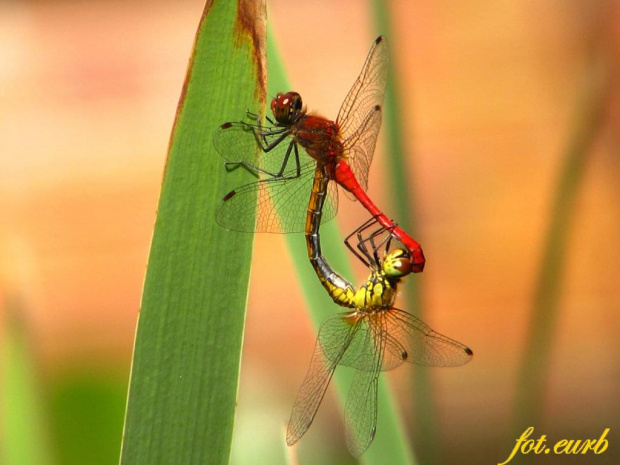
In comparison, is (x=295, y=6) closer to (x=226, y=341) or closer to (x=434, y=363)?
(x=434, y=363)

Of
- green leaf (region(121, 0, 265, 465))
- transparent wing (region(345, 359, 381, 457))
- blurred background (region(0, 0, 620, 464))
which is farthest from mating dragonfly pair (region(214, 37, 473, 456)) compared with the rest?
blurred background (region(0, 0, 620, 464))

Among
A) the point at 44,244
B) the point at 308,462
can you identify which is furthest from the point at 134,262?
the point at 308,462

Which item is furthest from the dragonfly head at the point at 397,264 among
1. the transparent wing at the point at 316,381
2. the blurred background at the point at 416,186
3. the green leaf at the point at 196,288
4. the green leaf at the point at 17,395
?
the blurred background at the point at 416,186

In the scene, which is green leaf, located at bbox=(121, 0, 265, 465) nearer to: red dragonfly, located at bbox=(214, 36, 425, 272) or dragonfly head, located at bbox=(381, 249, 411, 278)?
red dragonfly, located at bbox=(214, 36, 425, 272)

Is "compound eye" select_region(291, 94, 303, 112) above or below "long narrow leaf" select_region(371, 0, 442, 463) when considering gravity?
above

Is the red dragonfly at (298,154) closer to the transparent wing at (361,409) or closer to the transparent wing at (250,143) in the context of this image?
the transparent wing at (250,143)

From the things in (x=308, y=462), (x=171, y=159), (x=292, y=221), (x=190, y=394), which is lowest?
(x=308, y=462)

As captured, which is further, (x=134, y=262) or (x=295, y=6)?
(x=295, y=6)

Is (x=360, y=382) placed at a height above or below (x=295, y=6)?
below

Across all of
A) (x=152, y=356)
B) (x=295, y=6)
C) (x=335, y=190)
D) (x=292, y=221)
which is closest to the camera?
(x=152, y=356)
